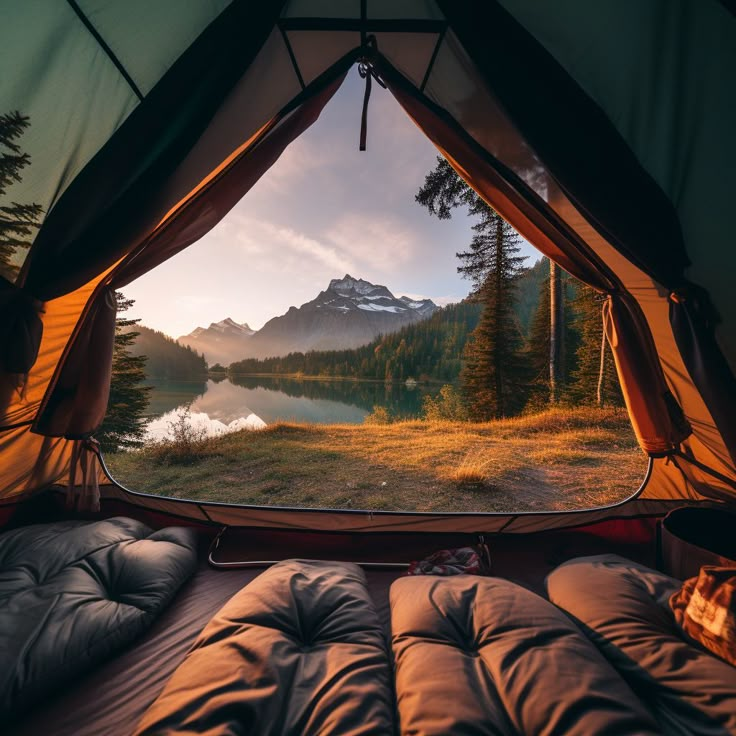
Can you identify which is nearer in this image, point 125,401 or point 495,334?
point 125,401

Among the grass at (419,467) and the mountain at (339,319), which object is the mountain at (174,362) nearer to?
the grass at (419,467)

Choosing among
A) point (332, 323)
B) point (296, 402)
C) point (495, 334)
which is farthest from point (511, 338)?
point (332, 323)

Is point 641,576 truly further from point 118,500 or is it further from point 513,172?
point 118,500

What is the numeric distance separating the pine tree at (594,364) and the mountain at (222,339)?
566ft

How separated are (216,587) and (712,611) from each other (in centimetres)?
195

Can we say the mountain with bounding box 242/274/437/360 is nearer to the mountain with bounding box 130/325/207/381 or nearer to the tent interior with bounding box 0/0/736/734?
the mountain with bounding box 130/325/207/381

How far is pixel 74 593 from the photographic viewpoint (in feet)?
3.79

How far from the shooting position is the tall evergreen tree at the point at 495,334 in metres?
9.12

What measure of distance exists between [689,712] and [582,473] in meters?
3.56

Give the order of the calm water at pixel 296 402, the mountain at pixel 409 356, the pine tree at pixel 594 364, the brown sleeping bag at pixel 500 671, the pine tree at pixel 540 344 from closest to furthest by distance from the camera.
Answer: the brown sleeping bag at pixel 500 671 < the pine tree at pixel 594 364 < the pine tree at pixel 540 344 < the calm water at pixel 296 402 < the mountain at pixel 409 356

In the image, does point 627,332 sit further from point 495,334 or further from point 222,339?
point 222,339

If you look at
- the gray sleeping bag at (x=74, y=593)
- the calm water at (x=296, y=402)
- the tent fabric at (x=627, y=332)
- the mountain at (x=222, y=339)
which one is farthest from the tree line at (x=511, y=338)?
the mountain at (x=222, y=339)

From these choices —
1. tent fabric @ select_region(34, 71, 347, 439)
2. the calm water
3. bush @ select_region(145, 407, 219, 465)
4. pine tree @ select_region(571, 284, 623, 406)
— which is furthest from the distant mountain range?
tent fabric @ select_region(34, 71, 347, 439)

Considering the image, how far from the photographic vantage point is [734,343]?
1338 millimetres
